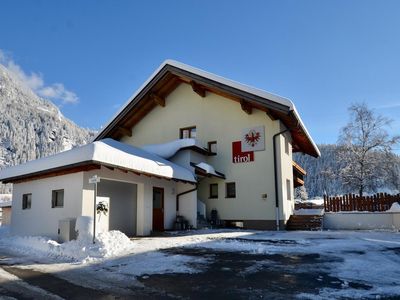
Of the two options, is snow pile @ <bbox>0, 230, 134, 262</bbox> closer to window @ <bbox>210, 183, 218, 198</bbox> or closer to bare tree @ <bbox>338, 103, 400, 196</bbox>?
window @ <bbox>210, 183, 218, 198</bbox>

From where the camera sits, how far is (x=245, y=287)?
5820 millimetres

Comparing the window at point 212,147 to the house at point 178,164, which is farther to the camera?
the window at point 212,147

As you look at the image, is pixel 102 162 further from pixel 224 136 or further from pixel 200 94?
pixel 200 94

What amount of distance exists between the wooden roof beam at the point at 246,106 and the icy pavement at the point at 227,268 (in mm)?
9476

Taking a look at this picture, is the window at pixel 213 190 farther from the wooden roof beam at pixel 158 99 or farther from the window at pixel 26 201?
the window at pixel 26 201

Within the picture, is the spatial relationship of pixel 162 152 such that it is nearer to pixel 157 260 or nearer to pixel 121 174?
pixel 121 174

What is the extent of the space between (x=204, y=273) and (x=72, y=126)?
137941 millimetres

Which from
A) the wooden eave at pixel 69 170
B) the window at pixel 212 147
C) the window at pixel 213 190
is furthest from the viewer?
the window at pixel 212 147

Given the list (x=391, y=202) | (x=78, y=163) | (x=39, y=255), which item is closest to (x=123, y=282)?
(x=39, y=255)

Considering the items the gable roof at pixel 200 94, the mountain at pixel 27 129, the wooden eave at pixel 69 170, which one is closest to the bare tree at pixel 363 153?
the gable roof at pixel 200 94

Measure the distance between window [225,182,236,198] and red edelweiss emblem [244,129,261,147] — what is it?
8.08 feet

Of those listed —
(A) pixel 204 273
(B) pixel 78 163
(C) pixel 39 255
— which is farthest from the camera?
(B) pixel 78 163

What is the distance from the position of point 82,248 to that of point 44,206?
535 centimetres

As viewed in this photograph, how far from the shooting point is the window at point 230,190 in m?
19.4
